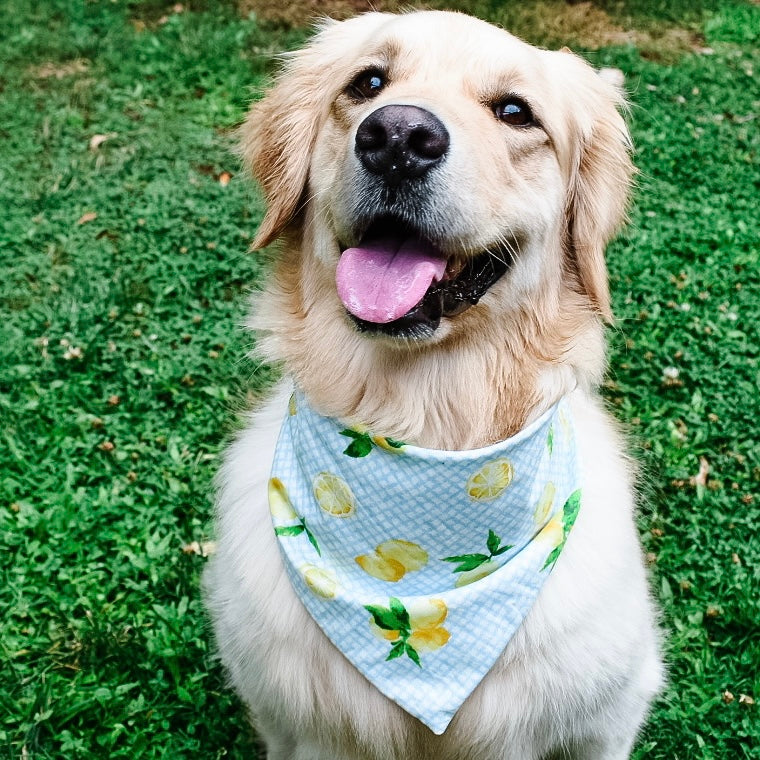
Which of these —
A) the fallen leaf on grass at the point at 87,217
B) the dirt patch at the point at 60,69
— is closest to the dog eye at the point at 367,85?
the fallen leaf on grass at the point at 87,217

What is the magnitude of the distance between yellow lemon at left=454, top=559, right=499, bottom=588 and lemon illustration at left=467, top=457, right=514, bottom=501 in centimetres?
23

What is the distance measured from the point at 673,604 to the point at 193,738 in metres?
1.94

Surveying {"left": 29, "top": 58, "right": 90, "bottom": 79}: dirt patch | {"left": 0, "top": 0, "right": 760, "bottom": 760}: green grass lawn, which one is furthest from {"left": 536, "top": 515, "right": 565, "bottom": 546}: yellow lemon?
{"left": 29, "top": 58, "right": 90, "bottom": 79}: dirt patch

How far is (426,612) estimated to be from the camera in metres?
2.36

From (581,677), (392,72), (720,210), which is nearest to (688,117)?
(720,210)

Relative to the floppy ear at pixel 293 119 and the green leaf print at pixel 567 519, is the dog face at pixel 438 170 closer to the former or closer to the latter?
the floppy ear at pixel 293 119

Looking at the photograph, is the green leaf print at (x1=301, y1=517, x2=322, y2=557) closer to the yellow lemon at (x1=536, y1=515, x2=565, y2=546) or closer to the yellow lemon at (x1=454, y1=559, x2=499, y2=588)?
the yellow lemon at (x1=454, y1=559, x2=499, y2=588)

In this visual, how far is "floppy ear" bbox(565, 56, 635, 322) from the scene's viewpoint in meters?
2.49

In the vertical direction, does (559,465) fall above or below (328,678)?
above

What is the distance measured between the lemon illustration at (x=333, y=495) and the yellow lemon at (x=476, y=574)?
1.22 feet

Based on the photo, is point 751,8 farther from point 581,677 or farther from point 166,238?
point 581,677

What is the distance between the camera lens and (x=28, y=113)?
6195 millimetres

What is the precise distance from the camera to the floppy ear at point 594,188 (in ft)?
8.16

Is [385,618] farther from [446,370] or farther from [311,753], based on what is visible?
[446,370]
